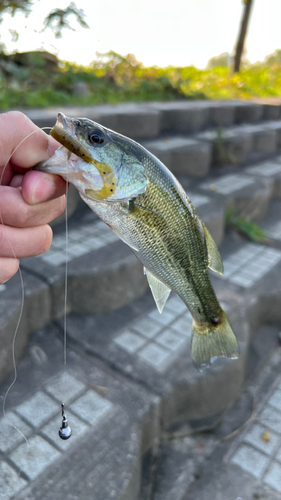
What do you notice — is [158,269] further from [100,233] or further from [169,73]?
[169,73]

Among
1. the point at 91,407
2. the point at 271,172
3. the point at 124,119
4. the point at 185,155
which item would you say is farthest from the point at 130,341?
the point at 271,172

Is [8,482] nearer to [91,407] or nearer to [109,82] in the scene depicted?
[91,407]

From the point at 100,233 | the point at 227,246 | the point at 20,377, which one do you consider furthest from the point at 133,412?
the point at 227,246

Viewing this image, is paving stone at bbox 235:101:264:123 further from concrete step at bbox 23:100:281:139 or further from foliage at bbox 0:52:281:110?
foliage at bbox 0:52:281:110

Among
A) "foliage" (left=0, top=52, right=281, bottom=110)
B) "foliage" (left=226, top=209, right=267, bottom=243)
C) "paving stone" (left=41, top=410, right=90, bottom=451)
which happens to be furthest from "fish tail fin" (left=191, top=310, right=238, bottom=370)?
"foliage" (left=0, top=52, right=281, bottom=110)

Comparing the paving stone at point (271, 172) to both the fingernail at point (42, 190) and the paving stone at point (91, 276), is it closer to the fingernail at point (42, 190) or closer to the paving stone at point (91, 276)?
the paving stone at point (91, 276)

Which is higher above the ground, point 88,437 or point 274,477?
point 88,437
